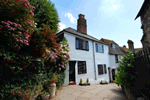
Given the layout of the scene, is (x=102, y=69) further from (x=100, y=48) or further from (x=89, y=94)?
(x=89, y=94)

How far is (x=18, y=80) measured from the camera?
3.15m

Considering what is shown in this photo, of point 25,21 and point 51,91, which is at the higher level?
point 25,21

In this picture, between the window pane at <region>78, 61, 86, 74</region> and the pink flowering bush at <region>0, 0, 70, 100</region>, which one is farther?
the window pane at <region>78, 61, 86, 74</region>

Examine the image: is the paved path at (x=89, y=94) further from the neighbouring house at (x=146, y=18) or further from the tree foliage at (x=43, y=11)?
the tree foliage at (x=43, y=11)

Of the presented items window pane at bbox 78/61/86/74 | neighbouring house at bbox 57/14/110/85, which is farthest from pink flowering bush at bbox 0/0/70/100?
window pane at bbox 78/61/86/74

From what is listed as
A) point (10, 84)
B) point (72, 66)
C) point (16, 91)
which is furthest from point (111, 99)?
point (72, 66)

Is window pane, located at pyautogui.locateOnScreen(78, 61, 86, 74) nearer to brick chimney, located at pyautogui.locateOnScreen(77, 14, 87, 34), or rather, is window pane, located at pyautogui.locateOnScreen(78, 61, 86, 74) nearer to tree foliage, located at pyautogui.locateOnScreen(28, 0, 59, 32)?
tree foliage, located at pyautogui.locateOnScreen(28, 0, 59, 32)

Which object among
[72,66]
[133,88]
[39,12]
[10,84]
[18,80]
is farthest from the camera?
[72,66]

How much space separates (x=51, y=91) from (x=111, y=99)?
3.22m

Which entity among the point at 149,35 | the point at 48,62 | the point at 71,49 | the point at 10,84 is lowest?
the point at 10,84

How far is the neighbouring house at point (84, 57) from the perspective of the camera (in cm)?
876

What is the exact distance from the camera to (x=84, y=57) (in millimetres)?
10109

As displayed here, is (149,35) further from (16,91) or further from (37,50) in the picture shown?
(16,91)

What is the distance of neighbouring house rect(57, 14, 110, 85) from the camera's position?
8.76 metres
